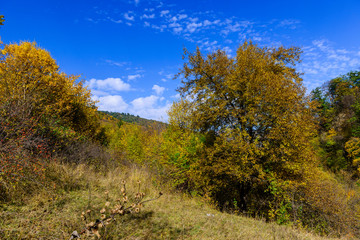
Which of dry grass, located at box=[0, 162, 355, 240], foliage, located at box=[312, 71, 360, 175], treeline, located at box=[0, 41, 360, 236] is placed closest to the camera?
dry grass, located at box=[0, 162, 355, 240]

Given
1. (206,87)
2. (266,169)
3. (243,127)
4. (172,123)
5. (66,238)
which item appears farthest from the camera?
(172,123)

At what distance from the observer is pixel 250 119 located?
10141 millimetres

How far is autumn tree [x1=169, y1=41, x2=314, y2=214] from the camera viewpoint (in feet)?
30.3

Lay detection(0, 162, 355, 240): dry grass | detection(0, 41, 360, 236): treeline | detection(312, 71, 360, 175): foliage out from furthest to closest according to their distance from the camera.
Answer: detection(312, 71, 360, 175): foliage, detection(0, 41, 360, 236): treeline, detection(0, 162, 355, 240): dry grass

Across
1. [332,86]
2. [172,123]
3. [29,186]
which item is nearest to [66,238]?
[29,186]

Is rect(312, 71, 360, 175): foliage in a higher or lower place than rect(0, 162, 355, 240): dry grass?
higher

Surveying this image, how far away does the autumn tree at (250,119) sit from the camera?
9.23 metres

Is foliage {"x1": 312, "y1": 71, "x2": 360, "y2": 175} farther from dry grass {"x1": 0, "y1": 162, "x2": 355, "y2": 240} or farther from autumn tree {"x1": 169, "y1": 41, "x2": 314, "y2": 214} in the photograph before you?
dry grass {"x1": 0, "y1": 162, "x2": 355, "y2": 240}

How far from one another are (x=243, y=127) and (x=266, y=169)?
2818 mm

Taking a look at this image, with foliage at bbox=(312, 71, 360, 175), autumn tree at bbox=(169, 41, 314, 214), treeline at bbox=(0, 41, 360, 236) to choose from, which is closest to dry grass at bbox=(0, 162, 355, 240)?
treeline at bbox=(0, 41, 360, 236)

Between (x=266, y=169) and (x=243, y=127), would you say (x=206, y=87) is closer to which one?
(x=243, y=127)

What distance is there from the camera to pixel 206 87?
1173cm

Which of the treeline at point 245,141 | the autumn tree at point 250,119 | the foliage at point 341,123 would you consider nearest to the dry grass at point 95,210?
the treeline at point 245,141

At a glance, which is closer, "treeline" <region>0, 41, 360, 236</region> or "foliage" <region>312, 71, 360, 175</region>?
"treeline" <region>0, 41, 360, 236</region>
